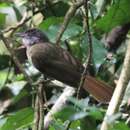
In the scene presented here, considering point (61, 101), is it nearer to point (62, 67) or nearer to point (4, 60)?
point (62, 67)

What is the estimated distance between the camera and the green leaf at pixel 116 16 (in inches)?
124

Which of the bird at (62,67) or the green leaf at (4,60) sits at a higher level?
the bird at (62,67)

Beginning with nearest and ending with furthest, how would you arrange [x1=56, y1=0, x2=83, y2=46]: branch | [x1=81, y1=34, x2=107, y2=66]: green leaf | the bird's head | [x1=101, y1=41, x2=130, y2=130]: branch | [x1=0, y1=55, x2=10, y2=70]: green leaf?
1. [x1=101, y1=41, x2=130, y2=130]: branch
2. [x1=56, y1=0, x2=83, y2=46]: branch
3. [x1=81, y1=34, x2=107, y2=66]: green leaf
4. the bird's head
5. [x1=0, y1=55, x2=10, y2=70]: green leaf

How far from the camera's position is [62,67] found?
3.33 metres

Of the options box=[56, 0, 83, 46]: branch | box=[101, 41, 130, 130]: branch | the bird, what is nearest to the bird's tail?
the bird

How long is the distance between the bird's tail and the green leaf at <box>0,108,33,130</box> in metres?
0.37

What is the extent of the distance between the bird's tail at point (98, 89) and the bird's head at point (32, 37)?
Result: 77 centimetres

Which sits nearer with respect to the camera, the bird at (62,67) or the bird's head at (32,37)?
the bird at (62,67)

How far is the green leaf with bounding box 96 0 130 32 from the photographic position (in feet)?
10.3

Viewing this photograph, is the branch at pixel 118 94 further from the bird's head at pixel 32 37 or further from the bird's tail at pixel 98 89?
the bird's head at pixel 32 37

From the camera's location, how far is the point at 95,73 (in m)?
3.26

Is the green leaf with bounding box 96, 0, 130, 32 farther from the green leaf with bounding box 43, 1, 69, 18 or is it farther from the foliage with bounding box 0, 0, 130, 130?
the green leaf with bounding box 43, 1, 69, 18

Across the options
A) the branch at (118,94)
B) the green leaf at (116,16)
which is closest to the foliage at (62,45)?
the green leaf at (116,16)

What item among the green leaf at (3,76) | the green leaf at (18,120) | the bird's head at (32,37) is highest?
the bird's head at (32,37)
